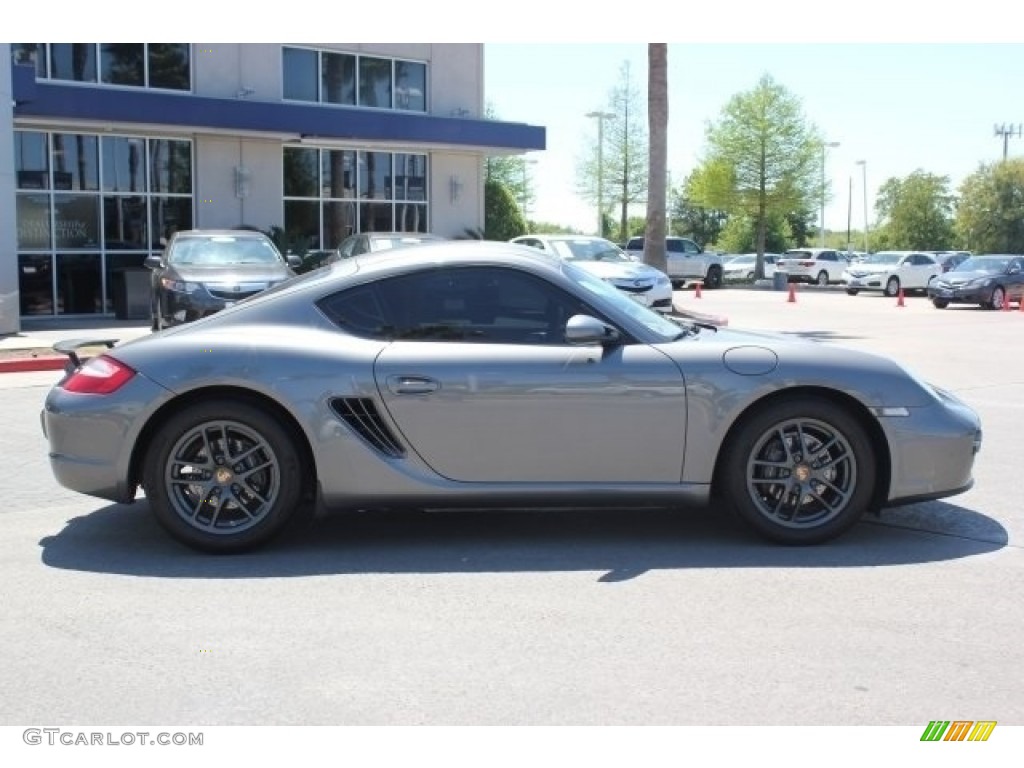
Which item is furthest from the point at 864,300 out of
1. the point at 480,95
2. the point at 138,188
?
the point at 138,188

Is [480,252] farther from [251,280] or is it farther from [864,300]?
[864,300]

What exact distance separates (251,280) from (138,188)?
8871 millimetres

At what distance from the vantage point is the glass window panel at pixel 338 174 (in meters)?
25.9

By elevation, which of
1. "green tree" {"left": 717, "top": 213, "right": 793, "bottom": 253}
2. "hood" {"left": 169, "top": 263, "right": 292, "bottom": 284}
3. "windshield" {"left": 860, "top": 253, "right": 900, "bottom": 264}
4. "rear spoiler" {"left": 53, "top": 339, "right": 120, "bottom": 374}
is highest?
"green tree" {"left": 717, "top": 213, "right": 793, "bottom": 253}

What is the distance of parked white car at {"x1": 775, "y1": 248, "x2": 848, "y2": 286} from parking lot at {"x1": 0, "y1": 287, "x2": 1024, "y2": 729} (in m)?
39.6

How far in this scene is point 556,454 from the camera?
17.5ft

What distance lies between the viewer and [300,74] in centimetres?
2561

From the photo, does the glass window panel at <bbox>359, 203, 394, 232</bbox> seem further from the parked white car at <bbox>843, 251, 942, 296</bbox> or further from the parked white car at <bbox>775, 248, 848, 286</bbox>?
the parked white car at <bbox>775, 248, 848, 286</bbox>

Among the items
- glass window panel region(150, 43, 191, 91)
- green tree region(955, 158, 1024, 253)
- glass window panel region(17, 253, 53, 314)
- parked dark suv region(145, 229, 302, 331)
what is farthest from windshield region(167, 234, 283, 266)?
green tree region(955, 158, 1024, 253)

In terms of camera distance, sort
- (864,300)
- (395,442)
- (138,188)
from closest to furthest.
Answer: (395,442), (138,188), (864,300)

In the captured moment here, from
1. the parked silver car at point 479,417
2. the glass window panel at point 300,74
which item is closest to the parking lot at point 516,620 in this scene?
the parked silver car at point 479,417

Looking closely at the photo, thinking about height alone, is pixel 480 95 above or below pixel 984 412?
above
